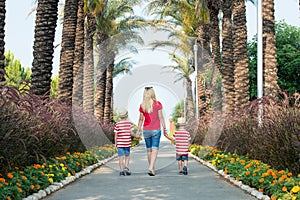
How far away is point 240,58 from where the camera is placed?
19.8m

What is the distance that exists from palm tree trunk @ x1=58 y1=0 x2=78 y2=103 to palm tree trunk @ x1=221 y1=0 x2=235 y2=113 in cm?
656

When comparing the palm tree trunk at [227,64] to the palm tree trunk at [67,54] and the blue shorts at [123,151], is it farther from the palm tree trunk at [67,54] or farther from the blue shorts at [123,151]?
the blue shorts at [123,151]

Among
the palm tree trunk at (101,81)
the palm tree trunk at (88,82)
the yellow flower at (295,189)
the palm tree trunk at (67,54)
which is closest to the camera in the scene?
the yellow flower at (295,189)

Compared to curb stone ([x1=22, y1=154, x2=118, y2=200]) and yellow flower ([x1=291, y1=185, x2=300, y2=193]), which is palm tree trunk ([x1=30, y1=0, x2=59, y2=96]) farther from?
yellow flower ([x1=291, y1=185, x2=300, y2=193])

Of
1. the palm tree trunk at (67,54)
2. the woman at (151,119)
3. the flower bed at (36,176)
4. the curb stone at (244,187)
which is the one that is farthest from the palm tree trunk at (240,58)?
the flower bed at (36,176)

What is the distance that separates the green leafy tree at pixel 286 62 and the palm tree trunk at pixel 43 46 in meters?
18.0

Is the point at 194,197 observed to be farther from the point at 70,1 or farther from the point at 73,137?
the point at 70,1

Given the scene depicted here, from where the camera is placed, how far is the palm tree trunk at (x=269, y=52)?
16.5 m

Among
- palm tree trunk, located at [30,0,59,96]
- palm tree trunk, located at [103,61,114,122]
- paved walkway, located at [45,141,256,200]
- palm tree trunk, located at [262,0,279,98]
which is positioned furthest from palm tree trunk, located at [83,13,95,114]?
paved walkway, located at [45,141,256,200]

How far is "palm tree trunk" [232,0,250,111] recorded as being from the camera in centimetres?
1908

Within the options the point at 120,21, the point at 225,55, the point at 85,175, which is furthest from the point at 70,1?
the point at 120,21

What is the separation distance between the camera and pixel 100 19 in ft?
118

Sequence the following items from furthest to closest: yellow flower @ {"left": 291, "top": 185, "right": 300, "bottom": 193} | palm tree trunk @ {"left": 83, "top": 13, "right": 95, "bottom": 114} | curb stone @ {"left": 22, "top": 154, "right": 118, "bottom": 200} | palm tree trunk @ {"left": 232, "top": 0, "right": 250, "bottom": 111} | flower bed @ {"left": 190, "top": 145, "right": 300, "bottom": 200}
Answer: palm tree trunk @ {"left": 83, "top": 13, "right": 95, "bottom": 114}, palm tree trunk @ {"left": 232, "top": 0, "right": 250, "bottom": 111}, curb stone @ {"left": 22, "top": 154, "right": 118, "bottom": 200}, flower bed @ {"left": 190, "top": 145, "right": 300, "bottom": 200}, yellow flower @ {"left": 291, "top": 185, "right": 300, "bottom": 193}

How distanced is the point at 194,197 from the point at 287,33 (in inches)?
1131
